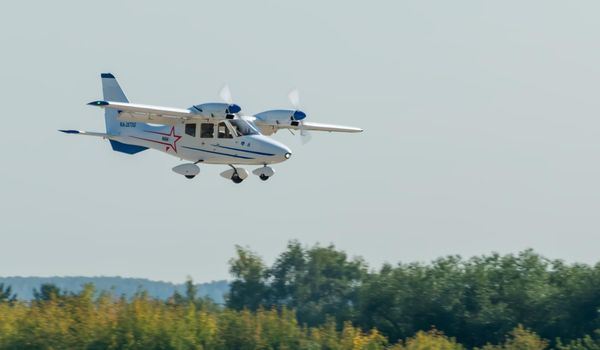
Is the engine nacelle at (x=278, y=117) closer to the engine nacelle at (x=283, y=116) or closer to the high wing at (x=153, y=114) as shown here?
the engine nacelle at (x=283, y=116)

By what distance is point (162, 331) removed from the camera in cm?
4356

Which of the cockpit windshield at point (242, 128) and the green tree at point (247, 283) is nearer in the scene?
the cockpit windshield at point (242, 128)

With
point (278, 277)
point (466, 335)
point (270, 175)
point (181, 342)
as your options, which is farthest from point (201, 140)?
point (278, 277)

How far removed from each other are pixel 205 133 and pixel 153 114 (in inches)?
67.2

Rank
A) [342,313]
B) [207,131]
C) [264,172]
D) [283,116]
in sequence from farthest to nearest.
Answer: [342,313]
[283,116]
[207,131]
[264,172]

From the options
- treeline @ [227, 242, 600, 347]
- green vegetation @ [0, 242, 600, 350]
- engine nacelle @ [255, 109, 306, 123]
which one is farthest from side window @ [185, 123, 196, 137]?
treeline @ [227, 242, 600, 347]

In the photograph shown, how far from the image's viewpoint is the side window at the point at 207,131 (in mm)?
40219

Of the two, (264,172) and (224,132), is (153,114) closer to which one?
(224,132)

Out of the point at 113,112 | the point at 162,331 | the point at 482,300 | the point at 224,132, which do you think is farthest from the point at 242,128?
the point at 482,300

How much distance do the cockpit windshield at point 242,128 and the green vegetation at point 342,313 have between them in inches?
306

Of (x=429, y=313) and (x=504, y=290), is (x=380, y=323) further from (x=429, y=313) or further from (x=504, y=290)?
(x=504, y=290)

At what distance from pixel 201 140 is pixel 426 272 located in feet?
85.3

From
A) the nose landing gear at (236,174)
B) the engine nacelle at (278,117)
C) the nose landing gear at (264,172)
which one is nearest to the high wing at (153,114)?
the nose landing gear at (236,174)

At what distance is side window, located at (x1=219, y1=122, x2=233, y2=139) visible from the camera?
131 ft
